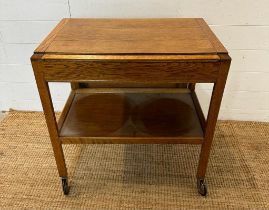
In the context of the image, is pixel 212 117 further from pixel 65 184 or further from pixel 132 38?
pixel 65 184

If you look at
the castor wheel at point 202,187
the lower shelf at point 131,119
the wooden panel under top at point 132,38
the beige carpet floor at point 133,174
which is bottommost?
the beige carpet floor at point 133,174

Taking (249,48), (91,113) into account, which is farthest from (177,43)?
(249,48)

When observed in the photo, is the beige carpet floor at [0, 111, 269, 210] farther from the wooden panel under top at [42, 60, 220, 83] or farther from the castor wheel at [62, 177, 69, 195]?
the wooden panel under top at [42, 60, 220, 83]

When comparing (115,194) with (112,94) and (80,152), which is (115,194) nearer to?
(80,152)

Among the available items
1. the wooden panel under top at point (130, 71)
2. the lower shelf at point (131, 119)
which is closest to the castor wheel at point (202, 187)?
the lower shelf at point (131, 119)

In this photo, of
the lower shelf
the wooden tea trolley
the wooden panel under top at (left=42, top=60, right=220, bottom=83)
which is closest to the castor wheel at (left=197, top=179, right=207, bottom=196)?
the wooden tea trolley

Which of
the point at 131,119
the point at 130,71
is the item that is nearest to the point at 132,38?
the point at 130,71

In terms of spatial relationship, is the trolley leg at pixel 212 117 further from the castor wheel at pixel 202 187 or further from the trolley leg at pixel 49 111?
the trolley leg at pixel 49 111

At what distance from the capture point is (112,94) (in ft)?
3.73

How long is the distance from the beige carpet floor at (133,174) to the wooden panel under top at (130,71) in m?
0.50

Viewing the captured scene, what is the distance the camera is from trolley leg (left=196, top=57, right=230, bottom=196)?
0.72 meters

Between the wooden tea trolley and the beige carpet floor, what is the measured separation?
9 centimetres

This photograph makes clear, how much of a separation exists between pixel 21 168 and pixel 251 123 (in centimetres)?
119

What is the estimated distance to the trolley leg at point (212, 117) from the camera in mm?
721
